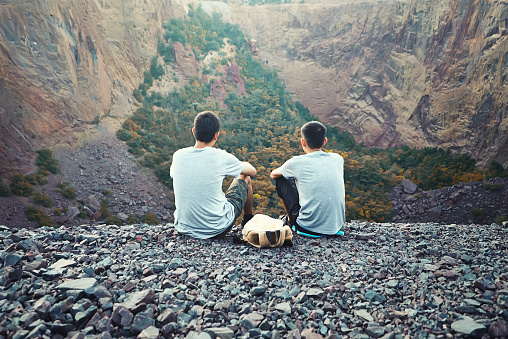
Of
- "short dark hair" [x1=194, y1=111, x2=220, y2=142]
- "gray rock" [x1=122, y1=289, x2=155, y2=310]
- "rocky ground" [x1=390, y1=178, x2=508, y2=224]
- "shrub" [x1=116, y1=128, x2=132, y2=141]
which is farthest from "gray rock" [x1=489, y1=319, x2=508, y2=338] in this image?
"shrub" [x1=116, y1=128, x2=132, y2=141]

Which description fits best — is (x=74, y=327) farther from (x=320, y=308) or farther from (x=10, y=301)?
(x=320, y=308)

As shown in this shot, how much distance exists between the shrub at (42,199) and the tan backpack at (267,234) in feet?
21.2

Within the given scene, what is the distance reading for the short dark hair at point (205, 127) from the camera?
3.17m

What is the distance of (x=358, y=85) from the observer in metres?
17.1

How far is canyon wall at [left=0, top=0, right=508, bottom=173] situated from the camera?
28.1ft

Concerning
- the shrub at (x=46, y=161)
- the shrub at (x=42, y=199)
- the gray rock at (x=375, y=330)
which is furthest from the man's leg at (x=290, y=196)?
the shrub at (x=46, y=161)

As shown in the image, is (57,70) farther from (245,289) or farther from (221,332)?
(221,332)

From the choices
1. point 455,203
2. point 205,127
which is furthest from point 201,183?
point 455,203

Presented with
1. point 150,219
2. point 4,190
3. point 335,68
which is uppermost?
point 335,68

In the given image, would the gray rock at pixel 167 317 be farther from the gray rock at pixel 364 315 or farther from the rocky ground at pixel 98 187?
the rocky ground at pixel 98 187

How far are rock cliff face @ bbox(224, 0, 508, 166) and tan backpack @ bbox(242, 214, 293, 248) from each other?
375 inches

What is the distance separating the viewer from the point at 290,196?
3576 mm

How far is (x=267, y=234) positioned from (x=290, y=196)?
0.68 meters

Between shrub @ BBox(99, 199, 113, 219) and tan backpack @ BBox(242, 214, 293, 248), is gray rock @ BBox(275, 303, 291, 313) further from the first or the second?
shrub @ BBox(99, 199, 113, 219)
